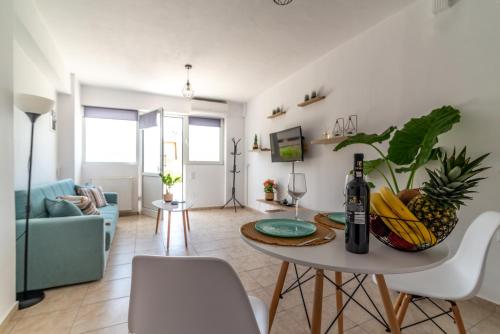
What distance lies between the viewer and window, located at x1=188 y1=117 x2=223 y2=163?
5.58 meters

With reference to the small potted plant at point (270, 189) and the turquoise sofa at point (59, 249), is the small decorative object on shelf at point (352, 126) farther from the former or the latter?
the turquoise sofa at point (59, 249)

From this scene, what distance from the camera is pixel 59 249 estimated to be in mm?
1983

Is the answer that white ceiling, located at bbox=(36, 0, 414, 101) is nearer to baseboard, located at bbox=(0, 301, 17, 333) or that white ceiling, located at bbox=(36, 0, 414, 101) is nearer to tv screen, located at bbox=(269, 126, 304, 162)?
tv screen, located at bbox=(269, 126, 304, 162)

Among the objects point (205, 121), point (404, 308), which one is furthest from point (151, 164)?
point (404, 308)

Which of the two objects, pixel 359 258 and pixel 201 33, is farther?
pixel 201 33

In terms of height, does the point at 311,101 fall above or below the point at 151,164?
above

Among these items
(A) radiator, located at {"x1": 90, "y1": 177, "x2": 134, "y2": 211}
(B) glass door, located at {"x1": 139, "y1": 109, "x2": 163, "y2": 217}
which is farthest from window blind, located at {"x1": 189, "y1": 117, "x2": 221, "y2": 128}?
(A) radiator, located at {"x1": 90, "y1": 177, "x2": 134, "y2": 211}

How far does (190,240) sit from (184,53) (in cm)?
260

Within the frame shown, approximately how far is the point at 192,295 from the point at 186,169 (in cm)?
510

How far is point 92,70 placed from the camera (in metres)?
3.79

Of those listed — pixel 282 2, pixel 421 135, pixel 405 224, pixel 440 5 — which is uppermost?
pixel 282 2

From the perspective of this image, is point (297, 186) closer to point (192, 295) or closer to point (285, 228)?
point (285, 228)

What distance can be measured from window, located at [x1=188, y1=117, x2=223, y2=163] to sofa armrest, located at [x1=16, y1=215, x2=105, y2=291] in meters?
3.56

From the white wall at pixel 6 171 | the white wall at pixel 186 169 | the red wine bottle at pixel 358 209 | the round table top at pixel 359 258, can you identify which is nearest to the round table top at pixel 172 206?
the white wall at pixel 6 171
